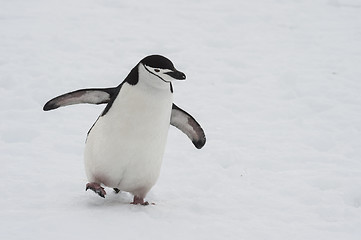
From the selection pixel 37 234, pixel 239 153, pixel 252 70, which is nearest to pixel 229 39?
pixel 252 70

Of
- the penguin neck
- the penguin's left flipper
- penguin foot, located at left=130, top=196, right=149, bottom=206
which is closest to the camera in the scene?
the penguin neck

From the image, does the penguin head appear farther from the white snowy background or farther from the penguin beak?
the white snowy background

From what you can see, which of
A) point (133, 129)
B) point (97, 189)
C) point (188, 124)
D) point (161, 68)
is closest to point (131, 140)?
point (133, 129)

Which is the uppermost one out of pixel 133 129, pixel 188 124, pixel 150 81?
pixel 150 81

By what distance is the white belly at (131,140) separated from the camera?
10.5ft

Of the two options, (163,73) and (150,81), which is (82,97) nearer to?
(150,81)

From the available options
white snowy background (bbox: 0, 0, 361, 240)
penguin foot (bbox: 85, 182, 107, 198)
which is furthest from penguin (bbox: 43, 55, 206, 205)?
white snowy background (bbox: 0, 0, 361, 240)

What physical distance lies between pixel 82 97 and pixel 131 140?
446 mm

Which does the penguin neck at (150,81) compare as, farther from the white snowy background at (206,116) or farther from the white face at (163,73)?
the white snowy background at (206,116)

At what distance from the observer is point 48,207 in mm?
3115

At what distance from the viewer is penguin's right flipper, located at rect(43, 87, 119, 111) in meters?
3.41

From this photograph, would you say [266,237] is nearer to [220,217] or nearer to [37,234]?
[220,217]

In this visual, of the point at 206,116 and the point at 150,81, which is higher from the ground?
the point at 150,81

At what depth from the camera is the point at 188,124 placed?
12.1 feet
